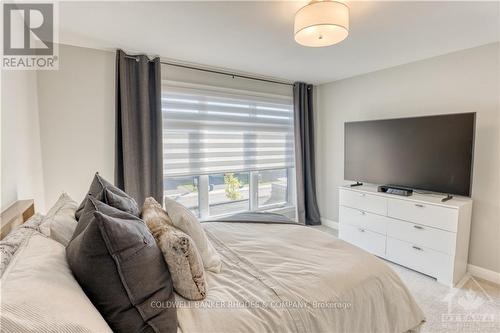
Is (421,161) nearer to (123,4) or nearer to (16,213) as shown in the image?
(123,4)

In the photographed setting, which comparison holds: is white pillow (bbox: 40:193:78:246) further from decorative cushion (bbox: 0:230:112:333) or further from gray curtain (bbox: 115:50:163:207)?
gray curtain (bbox: 115:50:163:207)

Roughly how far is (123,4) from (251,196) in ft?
9.36

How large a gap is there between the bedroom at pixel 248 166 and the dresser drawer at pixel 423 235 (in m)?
0.02

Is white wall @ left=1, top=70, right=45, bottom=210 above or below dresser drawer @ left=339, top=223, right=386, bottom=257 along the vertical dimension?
above

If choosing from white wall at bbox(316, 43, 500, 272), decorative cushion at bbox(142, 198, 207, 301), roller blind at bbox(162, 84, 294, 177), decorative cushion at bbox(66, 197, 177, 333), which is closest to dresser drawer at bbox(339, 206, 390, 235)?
white wall at bbox(316, 43, 500, 272)

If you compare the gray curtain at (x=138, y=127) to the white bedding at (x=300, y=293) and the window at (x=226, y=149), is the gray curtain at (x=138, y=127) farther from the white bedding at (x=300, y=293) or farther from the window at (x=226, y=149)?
the white bedding at (x=300, y=293)

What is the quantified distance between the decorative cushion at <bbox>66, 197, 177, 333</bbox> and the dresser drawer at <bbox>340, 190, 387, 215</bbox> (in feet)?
8.95

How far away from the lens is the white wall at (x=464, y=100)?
2553 mm

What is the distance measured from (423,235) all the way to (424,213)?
0.77 ft

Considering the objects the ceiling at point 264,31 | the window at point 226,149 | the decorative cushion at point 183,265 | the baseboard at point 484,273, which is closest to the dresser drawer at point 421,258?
the baseboard at point 484,273

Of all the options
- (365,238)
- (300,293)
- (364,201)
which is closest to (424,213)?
(364,201)

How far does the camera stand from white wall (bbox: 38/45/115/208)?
2.51m

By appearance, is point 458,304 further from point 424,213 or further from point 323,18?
point 323,18

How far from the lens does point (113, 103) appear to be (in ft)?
9.11
